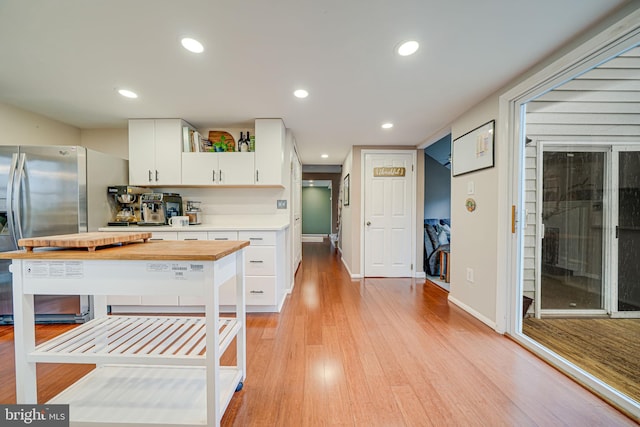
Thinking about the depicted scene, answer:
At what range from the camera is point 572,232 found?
85.1 inches

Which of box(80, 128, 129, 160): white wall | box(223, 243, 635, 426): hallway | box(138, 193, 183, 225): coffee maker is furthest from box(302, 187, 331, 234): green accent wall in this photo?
box(223, 243, 635, 426): hallway

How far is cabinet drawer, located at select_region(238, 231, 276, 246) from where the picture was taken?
2.53 m

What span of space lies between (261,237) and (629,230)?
2.99 meters

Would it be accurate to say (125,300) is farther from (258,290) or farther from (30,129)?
(30,129)

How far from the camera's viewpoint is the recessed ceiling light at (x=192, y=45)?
5.14ft

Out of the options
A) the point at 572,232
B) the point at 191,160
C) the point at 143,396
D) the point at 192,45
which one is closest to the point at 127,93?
the point at 191,160

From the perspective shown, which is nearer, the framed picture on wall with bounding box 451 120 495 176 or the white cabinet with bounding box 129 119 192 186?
the framed picture on wall with bounding box 451 120 495 176

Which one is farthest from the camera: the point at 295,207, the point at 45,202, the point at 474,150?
the point at 295,207

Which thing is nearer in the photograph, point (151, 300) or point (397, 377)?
point (397, 377)

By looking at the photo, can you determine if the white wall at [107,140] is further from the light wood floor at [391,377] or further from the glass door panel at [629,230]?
the glass door panel at [629,230]

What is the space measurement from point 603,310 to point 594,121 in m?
1.65

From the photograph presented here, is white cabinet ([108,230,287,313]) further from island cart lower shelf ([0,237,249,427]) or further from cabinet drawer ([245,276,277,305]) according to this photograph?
island cart lower shelf ([0,237,249,427])

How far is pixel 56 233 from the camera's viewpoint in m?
2.28

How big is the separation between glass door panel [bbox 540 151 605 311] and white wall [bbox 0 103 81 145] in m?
5.35
